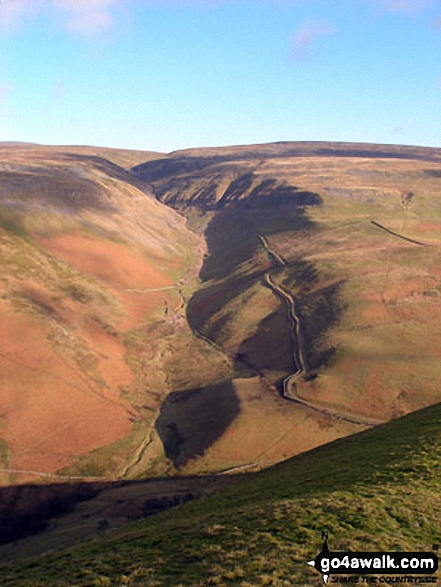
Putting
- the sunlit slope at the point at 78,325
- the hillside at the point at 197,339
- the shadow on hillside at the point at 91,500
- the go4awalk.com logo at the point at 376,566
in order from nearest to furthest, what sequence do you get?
the go4awalk.com logo at the point at 376,566 → the shadow on hillside at the point at 91,500 → the sunlit slope at the point at 78,325 → the hillside at the point at 197,339

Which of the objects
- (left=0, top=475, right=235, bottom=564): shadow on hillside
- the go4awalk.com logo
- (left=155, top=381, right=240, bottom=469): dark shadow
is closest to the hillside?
(left=155, top=381, right=240, bottom=469): dark shadow

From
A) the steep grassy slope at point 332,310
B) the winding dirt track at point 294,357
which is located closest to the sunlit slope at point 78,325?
the steep grassy slope at point 332,310

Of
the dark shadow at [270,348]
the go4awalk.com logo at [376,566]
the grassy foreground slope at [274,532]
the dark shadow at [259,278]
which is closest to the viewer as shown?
the go4awalk.com logo at [376,566]

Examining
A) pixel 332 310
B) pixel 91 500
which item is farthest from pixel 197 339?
pixel 91 500

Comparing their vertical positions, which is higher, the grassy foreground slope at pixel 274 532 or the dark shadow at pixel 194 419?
the grassy foreground slope at pixel 274 532

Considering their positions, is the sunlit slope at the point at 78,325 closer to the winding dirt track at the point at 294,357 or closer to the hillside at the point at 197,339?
the hillside at the point at 197,339

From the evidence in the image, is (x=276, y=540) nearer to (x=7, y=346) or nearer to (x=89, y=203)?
(x=7, y=346)

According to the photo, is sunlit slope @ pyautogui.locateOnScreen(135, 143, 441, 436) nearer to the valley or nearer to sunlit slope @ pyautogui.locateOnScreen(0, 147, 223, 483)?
the valley
